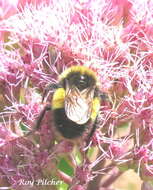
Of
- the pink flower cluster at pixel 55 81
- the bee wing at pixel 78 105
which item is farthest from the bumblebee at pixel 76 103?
the pink flower cluster at pixel 55 81

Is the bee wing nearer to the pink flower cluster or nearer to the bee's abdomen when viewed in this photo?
the bee's abdomen

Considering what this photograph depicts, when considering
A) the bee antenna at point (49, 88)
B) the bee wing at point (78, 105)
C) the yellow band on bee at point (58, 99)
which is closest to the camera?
the bee wing at point (78, 105)

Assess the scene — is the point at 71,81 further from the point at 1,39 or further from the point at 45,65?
the point at 1,39

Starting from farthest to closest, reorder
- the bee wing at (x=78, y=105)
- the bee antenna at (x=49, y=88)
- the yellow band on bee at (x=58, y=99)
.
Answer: the bee antenna at (x=49, y=88) → the yellow band on bee at (x=58, y=99) → the bee wing at (x=78, y=105)

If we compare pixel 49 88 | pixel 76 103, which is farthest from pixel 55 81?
pixel 76 103

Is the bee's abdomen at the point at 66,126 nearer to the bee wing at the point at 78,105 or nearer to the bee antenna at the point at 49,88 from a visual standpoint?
the bee wing at the point at 78,105

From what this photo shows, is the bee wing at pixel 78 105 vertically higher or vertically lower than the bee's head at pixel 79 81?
lower

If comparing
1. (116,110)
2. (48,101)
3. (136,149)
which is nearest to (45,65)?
(48,101)

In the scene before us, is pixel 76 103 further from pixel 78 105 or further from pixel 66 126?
Answer: pixel 66 126
